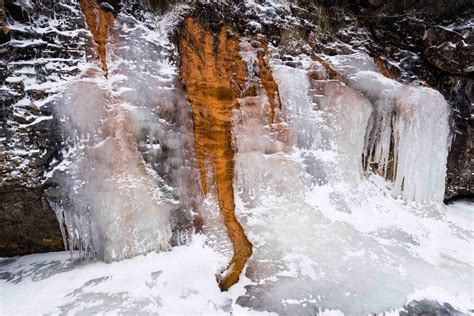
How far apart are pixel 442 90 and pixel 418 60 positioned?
2.29ft

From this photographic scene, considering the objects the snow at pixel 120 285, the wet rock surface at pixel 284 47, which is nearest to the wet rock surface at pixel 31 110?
the wet rock surface at pixel 284 47

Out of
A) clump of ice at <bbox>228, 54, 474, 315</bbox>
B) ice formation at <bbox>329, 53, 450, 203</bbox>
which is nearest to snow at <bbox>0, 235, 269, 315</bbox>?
clump of ice at <bbox>228, 54, 474, 315</bbox>

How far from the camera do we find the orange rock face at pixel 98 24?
4.05m

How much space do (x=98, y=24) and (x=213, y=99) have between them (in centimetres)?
183

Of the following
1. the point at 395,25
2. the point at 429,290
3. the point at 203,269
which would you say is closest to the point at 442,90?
the point at 395,25

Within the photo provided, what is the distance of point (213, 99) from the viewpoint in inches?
177

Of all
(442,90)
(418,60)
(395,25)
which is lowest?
(442,90)

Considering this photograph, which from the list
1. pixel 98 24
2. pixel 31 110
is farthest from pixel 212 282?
pixel 98 24

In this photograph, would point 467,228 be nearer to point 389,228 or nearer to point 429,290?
point 389,228

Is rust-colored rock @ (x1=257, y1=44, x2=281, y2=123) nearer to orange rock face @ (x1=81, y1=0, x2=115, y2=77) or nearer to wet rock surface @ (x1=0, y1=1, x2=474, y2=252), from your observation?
wet rock surface @ (x1=0, y1=1, x2=474, y2=252)

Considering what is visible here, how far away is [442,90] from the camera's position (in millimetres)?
5570

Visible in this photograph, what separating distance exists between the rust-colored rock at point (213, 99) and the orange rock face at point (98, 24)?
103 centimetres

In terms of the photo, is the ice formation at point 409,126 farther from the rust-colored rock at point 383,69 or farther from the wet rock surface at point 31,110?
the wet rock surface at point 31,110

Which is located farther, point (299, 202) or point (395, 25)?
point (395, 25)
